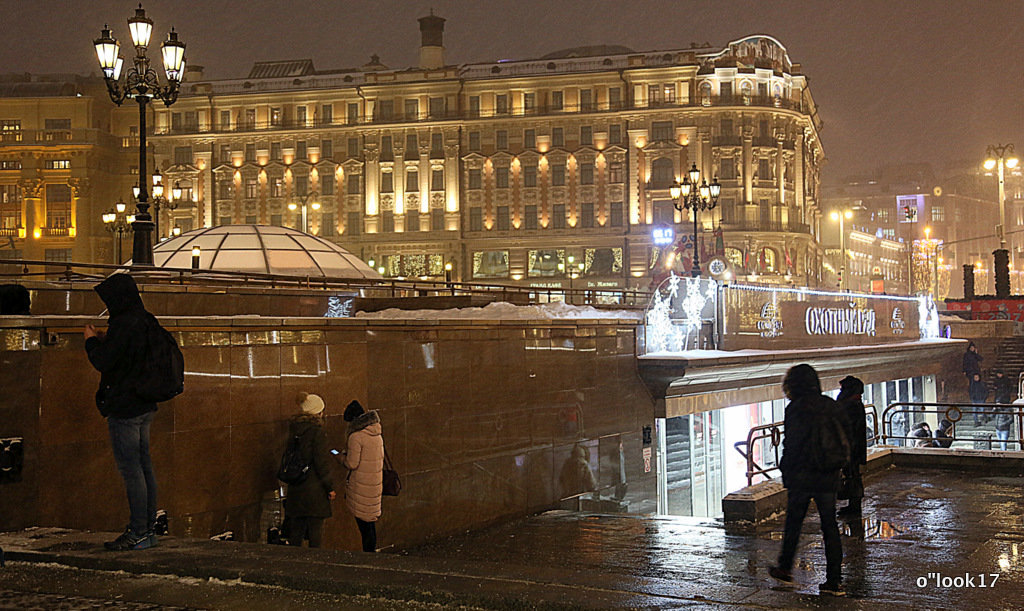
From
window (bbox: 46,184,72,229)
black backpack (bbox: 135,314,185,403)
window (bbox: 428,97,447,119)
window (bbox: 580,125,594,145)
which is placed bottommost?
black backpack (bbox: 135,314,185,403)

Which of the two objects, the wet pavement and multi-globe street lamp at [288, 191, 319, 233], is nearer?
the wet pavement

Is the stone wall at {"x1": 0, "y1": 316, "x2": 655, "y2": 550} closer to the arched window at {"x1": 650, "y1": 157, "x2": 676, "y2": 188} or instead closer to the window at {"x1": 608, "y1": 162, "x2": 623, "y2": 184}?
the arched window at {"x1": 650, "y1": 157, "x2": 676, "y2": 188}

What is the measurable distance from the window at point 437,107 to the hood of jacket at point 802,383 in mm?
71277

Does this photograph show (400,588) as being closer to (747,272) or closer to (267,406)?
(267,406)

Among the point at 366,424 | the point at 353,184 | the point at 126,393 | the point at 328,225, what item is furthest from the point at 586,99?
the point at 126,393

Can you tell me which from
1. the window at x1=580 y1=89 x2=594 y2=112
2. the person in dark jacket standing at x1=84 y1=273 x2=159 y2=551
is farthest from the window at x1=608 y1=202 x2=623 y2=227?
the person in dark jacket standing at x1=84 y1=273 x2=159 y2=551

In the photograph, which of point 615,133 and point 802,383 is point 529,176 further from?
point 802,383

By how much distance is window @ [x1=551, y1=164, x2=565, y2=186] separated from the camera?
7625 centimetres

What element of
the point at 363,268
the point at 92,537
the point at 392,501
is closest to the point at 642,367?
the point at 392,501

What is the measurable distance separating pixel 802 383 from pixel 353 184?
238 ft

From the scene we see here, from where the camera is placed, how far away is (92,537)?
6.86 m

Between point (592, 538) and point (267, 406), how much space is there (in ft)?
11.3

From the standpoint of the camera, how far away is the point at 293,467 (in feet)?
28.3

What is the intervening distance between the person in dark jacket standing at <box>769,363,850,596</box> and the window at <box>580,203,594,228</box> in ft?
226
